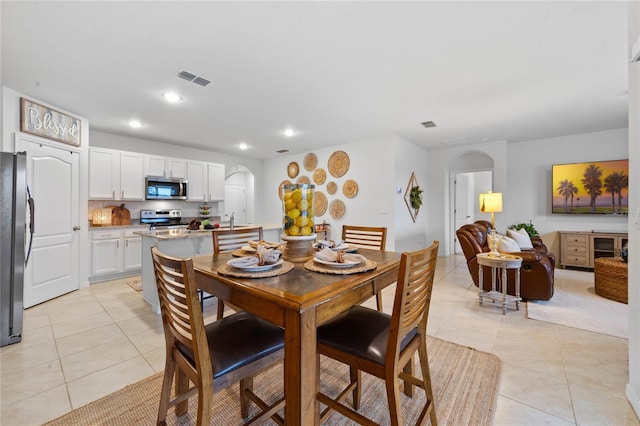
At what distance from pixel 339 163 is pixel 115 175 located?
12.6ft

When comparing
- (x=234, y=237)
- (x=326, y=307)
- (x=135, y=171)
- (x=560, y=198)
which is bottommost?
(x=326, y=307)

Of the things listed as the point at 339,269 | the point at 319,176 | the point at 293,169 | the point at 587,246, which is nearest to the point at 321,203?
the point at 319,176

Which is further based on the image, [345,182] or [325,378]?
[345,182]

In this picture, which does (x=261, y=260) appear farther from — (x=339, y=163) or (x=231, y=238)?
(x=339, y=163)

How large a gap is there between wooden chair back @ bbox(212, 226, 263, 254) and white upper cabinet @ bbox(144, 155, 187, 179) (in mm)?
3415

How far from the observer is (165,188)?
4.97m

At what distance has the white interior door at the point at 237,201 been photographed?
8.59m

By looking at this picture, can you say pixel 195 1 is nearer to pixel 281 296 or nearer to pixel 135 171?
pixel 281 296

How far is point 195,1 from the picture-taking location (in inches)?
68.2

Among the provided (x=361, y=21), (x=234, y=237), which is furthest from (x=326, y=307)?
(x=361, y=21)

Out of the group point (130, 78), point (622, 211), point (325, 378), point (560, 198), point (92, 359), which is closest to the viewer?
point (325, 378)

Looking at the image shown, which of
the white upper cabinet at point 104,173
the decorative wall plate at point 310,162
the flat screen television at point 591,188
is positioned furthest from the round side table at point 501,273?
the white upper cabinet at point 104,173

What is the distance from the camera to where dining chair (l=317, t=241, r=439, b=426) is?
111 cm

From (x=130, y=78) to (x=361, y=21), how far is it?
229 centimetres
